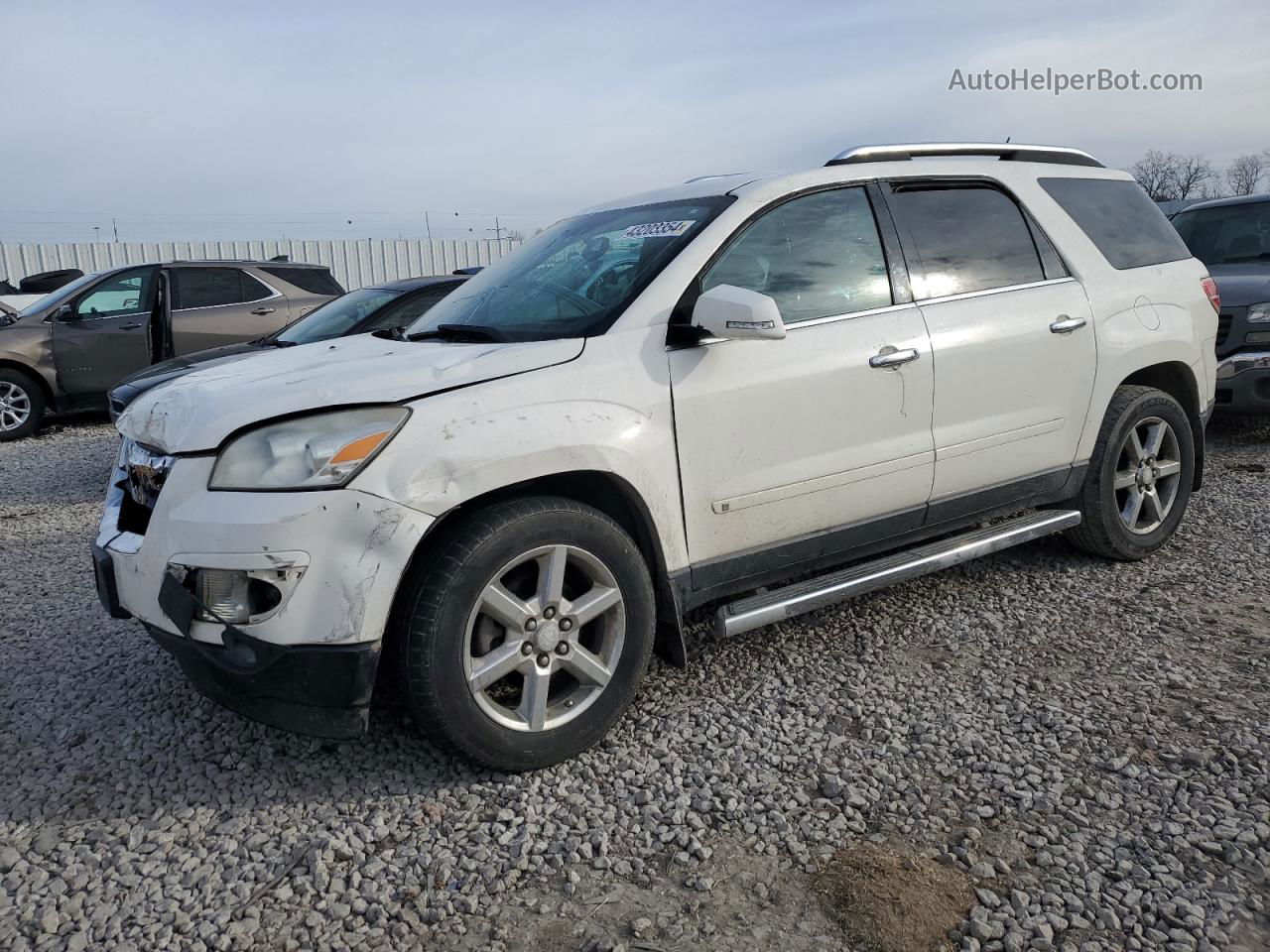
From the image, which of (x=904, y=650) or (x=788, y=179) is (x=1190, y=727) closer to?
(x=904, y=650)

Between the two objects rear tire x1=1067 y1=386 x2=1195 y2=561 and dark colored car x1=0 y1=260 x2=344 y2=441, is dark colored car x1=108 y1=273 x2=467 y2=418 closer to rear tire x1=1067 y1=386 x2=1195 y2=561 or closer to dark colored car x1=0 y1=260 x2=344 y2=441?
dark colored car x1=0 y1=260 x2=344 y2=441

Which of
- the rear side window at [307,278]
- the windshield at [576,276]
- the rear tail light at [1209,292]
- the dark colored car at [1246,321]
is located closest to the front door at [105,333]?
the rear side window at [307,278]

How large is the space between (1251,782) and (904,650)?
1.25 m

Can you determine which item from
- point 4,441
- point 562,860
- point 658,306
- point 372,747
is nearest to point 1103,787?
point 562,860

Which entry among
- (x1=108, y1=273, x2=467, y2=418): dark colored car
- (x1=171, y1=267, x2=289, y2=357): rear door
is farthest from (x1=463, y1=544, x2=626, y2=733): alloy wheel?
(x1=171, y1=267, x2=289, y2=357): rear door

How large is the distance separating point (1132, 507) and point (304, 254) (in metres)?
25.6

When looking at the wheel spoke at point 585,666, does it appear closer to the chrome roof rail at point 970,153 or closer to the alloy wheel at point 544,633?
the alloy wheel at point 544,633

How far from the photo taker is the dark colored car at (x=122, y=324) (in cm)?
991

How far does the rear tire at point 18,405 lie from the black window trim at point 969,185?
9446mm

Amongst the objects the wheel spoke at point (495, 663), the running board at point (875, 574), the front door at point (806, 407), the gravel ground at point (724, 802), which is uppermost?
the front door at point (806, 407)

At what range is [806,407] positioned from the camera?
10.8 feet

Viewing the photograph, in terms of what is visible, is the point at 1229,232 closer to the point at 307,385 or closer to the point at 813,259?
the point at 813,259

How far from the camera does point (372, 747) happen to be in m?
3.12

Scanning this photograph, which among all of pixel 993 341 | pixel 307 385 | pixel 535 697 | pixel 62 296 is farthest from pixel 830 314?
pixel 62 296
